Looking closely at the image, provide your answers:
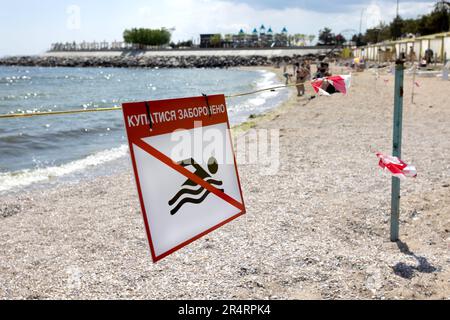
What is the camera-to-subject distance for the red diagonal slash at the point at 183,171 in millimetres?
2512

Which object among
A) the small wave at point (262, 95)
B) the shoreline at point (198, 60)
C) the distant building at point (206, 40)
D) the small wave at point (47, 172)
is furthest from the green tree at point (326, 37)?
the small wave at point (47, 172)

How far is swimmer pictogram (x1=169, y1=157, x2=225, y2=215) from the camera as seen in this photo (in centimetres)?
268

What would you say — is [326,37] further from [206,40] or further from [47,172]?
[47,172]

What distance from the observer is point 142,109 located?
2.49 meters

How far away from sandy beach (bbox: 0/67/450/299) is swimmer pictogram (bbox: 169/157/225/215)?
1278 mm

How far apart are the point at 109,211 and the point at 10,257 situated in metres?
1.70

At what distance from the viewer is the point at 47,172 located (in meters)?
10.5

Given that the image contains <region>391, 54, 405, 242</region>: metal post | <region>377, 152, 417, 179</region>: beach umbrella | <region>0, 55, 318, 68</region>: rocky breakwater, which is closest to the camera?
<region>377, 152, 417, 179</region>: beach umbrella

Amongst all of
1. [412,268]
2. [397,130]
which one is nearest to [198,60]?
[397,130]

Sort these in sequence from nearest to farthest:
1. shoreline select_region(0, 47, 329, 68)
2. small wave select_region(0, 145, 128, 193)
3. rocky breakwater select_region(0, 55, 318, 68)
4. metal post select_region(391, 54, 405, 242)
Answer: metal post select_region(391, 54, 405, 242) < small wave select_region(0, 145, 128, 193) < rocky breakwater select_region(0, 55, 318, 68) < shoreline select_region(0, 47, 329, 68)

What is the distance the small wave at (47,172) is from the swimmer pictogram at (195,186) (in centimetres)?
724

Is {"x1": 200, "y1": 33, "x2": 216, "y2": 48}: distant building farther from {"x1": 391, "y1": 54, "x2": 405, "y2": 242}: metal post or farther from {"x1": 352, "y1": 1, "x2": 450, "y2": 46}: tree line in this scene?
{"x1": 391, "y1": 54, "x2": 405, "y2": 242}: metal post

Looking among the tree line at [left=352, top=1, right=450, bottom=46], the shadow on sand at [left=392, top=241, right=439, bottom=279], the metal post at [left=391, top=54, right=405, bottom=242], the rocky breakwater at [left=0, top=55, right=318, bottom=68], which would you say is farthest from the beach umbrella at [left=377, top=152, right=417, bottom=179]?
the rocky breakwater at [left=0, top=55, right=318, bottom=68]

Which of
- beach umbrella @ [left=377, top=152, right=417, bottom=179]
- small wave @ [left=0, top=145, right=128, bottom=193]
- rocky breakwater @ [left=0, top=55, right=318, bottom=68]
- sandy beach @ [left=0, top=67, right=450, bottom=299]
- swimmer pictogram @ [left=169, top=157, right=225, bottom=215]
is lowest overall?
small wave @ [left=0, top=145, right=128, bottom=193]
